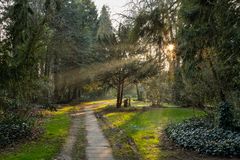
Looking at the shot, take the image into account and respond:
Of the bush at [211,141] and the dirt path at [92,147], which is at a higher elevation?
the bush at [211,141]

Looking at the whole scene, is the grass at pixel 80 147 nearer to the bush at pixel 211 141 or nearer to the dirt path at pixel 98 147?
the dirt path at pixel 98 147

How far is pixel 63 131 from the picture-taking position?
15.8 metres

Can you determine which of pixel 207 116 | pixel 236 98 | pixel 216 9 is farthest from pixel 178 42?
pixel 216 9

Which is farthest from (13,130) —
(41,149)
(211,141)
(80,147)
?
(211,141)

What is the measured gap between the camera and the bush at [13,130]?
1241 centimetres

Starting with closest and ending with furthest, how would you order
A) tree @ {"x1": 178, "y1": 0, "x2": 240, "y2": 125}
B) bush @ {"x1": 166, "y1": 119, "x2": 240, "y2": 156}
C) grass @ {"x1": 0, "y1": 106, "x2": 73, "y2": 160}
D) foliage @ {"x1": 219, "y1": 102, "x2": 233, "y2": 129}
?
tree @ {"x1": 178, "y1": 0, "x2": 240, "y2": 125}, grass @ {"x1": 0, "y1": 106, "x2": 73, "y2": 160}, bush @ {"x1": 166, "y1": 119, "x2": 240, "y2": 156}, foliage @ {"x1": 219, "y1": 102, "x2": 233, "y2": 129}

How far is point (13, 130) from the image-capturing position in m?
13.3

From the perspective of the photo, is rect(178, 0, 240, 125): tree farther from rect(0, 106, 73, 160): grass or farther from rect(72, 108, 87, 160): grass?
rect(0, 106, 73, 160): grass

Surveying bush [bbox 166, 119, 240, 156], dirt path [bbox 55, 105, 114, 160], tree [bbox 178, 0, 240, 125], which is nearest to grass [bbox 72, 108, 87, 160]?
dirt path [bbox 55, 105, 114, 160]

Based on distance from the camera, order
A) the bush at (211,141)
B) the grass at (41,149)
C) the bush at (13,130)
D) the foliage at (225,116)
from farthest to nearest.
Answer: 1. the foliage at (225,116)
2. the bush at (13,130)
3. the bush at (211,141)
4. the grass at (41,149)

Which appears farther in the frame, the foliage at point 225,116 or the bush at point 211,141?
the foliage at point 225,116

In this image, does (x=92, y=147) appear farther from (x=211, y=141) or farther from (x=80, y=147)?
(x=211, y=141)

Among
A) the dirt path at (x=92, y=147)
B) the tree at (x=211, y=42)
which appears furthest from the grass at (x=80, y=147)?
Answer: the tree at (x=211, y=42)

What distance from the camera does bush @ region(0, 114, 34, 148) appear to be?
1241 cm
